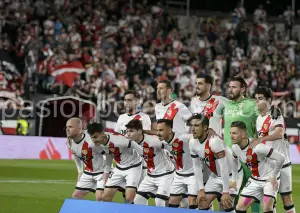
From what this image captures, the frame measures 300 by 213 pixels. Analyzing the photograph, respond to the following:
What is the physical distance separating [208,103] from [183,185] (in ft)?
5.31

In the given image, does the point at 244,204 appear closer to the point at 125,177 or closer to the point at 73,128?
the point at 125,177

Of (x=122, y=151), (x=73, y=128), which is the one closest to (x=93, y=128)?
(x=73, y=128)

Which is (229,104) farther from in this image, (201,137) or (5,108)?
(5,108)

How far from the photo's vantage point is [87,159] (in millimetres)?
13641

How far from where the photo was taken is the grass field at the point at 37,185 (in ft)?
50.1

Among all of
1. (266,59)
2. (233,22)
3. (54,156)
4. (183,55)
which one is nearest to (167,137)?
(54,156)

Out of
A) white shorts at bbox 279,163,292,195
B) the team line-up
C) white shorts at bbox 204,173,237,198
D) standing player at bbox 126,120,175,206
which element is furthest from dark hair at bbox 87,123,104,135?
white shorts at bbox 279,163,292,195

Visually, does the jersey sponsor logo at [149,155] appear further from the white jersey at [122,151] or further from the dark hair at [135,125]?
the white jersey at [122,151]

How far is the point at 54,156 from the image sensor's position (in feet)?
88.9

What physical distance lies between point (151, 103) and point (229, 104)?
51.1 feet

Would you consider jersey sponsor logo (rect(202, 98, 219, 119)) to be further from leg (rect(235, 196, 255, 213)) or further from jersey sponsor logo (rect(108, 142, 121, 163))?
leg (rect(235, 196, 255, 213))

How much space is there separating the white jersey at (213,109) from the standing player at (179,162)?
0.96 metres

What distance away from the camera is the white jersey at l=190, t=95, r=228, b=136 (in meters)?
13.5

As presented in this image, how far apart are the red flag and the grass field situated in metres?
3.77
